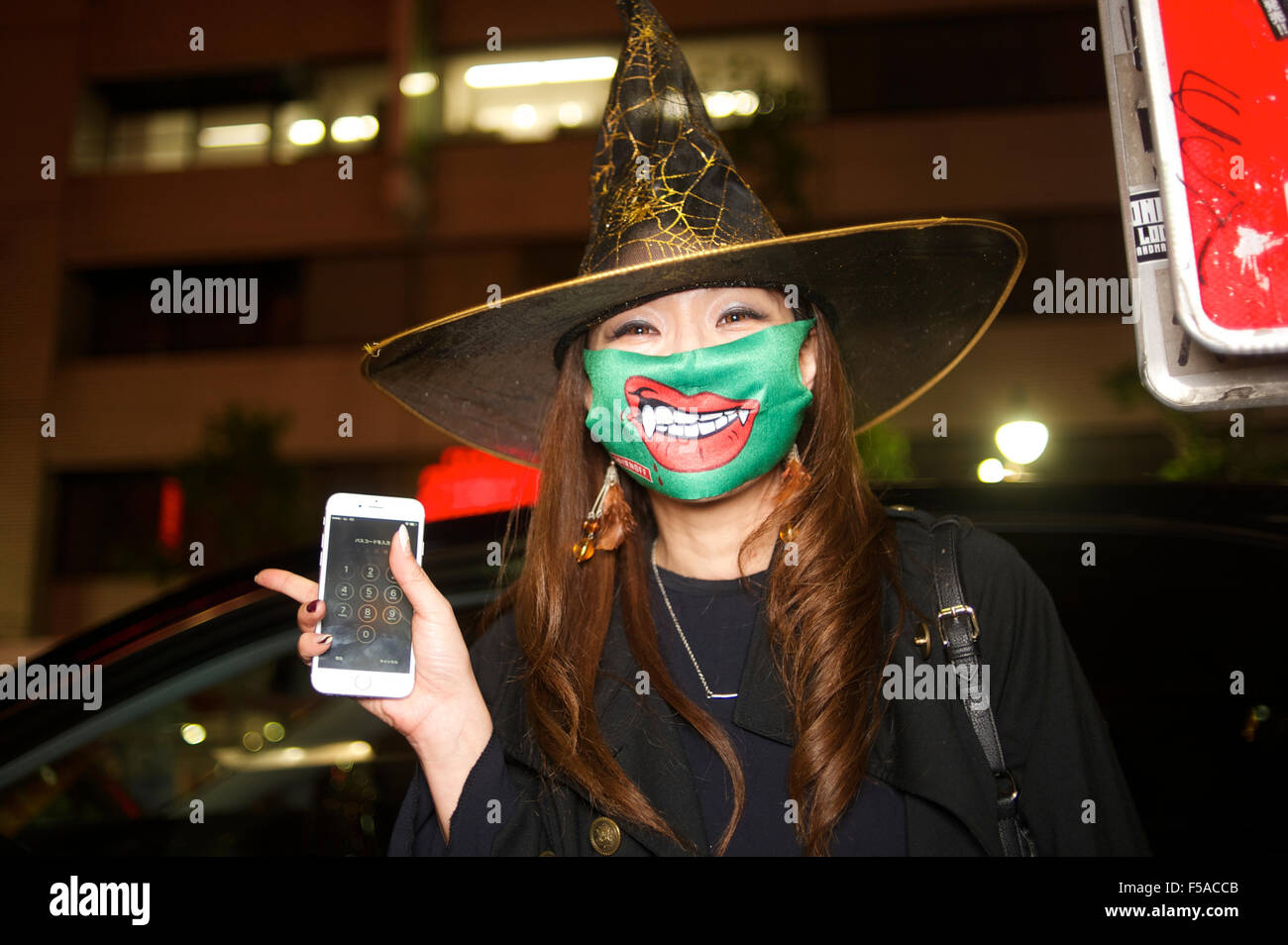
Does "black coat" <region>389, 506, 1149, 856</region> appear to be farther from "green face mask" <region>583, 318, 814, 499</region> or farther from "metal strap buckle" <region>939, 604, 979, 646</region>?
"green face mask" <region>583, 318, 814, 499</region>

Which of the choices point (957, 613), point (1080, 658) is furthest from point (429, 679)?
point (1080, 658)

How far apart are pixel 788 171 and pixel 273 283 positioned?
784cm

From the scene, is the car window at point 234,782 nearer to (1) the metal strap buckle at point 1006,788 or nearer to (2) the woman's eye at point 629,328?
(2) the woman's eye at point 629,328

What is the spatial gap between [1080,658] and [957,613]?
0.73m

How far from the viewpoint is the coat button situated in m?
1.52

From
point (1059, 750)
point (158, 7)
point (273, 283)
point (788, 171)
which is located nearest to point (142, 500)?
point (273, 283)

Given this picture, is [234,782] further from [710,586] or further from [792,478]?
[792,478]

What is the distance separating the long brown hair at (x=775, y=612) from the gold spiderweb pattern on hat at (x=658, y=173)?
0.26 meters

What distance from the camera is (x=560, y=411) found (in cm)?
201

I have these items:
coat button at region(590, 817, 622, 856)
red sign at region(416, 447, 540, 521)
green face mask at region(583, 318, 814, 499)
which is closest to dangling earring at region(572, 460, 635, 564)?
green face mask at region(583, 318, 814, 499)

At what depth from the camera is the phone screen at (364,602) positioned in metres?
1.52

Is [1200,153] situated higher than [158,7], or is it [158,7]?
[158,7]

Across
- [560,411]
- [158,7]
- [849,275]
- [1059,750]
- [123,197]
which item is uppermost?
[158,7]
